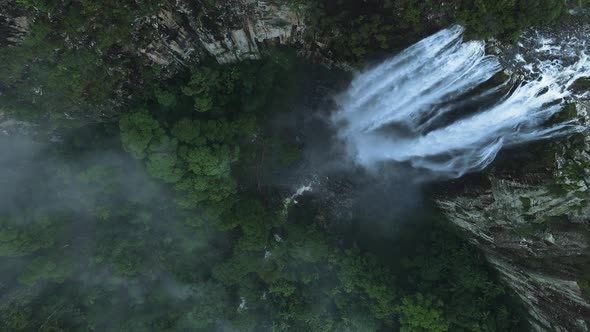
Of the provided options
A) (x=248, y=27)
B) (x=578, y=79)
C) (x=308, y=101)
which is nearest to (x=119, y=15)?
(x=248, y=27)

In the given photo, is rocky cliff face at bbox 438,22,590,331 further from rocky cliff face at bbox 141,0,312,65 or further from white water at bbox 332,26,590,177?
rocky cliff face at bbox 141,0,312,65

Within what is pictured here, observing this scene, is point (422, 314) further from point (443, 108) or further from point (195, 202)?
point (195, 202)

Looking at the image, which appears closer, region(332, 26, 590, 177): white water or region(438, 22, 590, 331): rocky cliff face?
region(438, 22, 590, 331): rocky cliff face

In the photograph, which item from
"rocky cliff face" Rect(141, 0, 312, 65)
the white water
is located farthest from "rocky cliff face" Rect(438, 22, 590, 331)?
"rocky cliff face" Rect(141, 0, 312, 65)

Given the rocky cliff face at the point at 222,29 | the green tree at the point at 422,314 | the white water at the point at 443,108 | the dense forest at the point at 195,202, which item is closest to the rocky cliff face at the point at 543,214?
the white water at the point at 443,108

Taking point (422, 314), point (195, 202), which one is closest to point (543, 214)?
point (422, 314)

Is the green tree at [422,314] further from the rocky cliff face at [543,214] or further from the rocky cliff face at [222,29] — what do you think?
the rocky cliff face at [222,29]

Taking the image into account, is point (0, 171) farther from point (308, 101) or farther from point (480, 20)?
point (480, 20)
